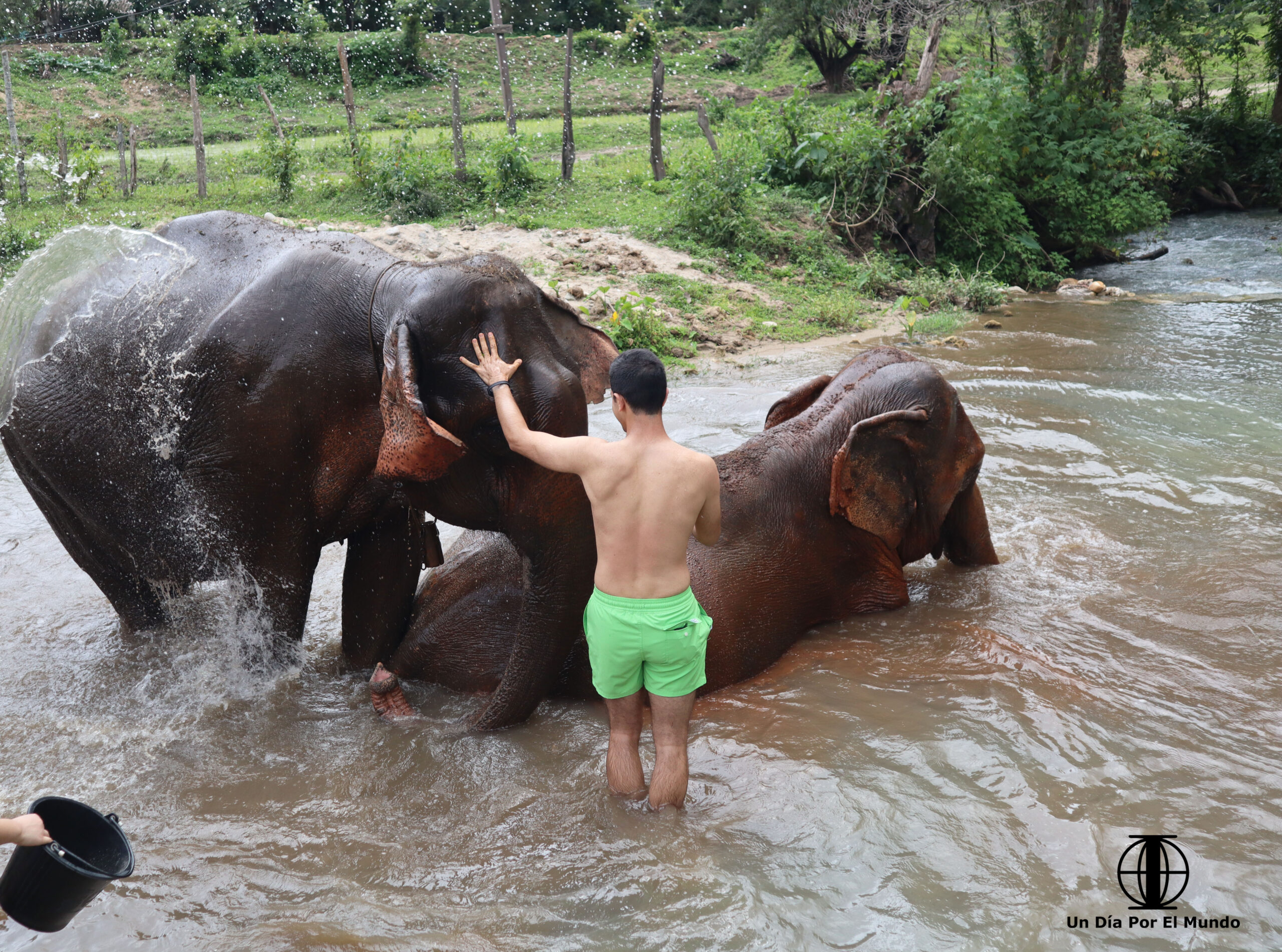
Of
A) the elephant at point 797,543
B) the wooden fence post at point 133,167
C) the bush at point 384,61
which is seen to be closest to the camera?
the elephant at point 797,543

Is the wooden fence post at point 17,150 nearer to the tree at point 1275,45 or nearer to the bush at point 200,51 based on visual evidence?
the bush at point 200,51

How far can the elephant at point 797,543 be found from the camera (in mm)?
3951

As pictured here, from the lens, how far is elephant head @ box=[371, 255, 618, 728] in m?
3.04

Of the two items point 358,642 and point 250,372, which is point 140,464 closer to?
point 250,372

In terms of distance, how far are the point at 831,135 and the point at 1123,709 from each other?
36.2 feet

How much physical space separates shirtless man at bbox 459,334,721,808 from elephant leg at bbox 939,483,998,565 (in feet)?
6.27

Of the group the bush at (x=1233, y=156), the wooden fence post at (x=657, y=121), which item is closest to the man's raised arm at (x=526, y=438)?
the wooden fence post at (x=657, y=121)

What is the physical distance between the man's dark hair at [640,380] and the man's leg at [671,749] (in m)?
0.88

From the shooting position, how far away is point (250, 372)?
A: 3.33 metres

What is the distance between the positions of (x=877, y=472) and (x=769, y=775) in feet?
4.56

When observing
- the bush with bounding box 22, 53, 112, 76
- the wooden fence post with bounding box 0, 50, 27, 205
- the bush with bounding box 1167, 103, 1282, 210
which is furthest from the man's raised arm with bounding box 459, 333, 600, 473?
the bush with bounding box 22, 53, 112, 76

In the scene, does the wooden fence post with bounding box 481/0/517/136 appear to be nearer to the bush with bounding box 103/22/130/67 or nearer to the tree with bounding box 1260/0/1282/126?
the tree with bounding box 1260/0/1282/126

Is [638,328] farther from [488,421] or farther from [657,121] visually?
[657,121]

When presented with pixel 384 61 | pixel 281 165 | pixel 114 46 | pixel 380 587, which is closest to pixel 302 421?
pixel 380 587
